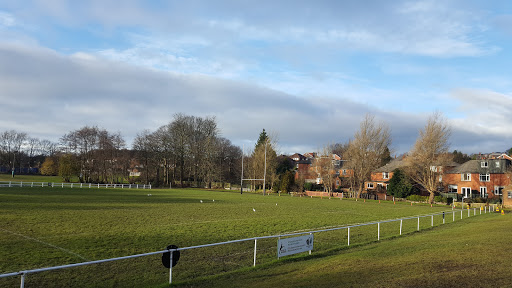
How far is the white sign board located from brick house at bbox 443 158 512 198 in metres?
54.7

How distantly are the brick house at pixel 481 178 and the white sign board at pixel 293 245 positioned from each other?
54.7 meters

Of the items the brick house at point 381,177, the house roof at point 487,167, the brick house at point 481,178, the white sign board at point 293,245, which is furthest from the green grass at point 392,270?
the brick house at point 381,177

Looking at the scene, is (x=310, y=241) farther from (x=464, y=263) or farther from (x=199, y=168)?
(x=199, y=168)

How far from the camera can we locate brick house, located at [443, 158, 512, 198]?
2404 inches

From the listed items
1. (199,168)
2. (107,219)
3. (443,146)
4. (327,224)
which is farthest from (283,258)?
(199,168)

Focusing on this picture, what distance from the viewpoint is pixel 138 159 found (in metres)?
84.4

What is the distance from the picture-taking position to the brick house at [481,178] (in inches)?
2404

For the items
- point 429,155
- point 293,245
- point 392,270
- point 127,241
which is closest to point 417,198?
point 429,155

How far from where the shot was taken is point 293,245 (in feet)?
41.5

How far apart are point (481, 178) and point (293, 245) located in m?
62.2

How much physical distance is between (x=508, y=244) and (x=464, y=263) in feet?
15.1

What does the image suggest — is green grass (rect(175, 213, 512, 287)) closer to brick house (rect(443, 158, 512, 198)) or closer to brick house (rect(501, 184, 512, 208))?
brick house (rect(501, 184, 512, 208))

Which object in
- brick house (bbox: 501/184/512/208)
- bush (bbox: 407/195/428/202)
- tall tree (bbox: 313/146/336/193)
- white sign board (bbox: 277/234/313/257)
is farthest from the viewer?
tall tree (bbox: 313/146/336/193)

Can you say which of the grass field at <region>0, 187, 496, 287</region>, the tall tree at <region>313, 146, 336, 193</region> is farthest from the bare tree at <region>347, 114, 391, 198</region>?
the grass field at <region>0, 187, 496, 287</region>
